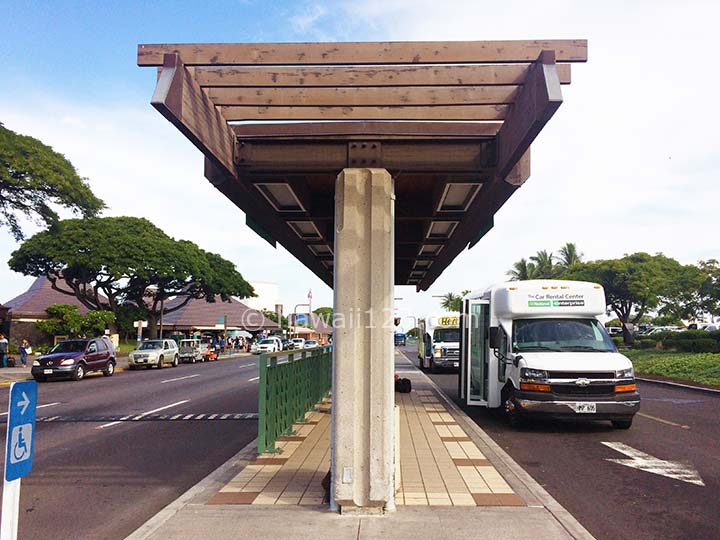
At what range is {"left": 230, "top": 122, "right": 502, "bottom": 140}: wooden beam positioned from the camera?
20.6 ft

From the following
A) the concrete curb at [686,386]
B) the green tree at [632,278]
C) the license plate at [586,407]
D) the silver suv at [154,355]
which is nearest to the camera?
the license plate at [586,407]

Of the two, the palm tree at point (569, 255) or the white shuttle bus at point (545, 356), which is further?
the palm tree at point (569, 255)

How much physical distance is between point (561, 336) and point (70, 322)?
29617mm

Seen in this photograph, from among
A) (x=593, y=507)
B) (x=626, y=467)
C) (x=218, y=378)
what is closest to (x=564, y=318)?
(x=626, y=467)

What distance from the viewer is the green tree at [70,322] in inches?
1356

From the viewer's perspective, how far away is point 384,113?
6.13m

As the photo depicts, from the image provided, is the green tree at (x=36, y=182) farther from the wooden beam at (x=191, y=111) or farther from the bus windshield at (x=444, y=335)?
the wooden beam at (x=191, y=111)

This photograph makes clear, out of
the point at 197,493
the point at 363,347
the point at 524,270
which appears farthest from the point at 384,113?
the point at 524,270

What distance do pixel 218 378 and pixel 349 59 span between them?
2270 centimetres

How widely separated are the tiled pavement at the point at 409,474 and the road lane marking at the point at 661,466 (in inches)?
83.5

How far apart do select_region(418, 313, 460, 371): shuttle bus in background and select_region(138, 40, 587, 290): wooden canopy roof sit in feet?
73.3

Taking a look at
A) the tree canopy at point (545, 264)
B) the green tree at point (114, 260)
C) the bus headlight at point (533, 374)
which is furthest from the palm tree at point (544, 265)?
the bus headlight at point (533, 374)

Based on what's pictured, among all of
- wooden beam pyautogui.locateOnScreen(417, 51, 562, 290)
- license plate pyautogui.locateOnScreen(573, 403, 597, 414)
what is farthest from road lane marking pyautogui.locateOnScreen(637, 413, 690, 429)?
wooden beam pyautogui.locateOnScreen(417, 51, 562, 290)

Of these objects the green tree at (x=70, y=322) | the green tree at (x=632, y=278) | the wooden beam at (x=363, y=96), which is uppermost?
the green tree at (x=632, y=278)
